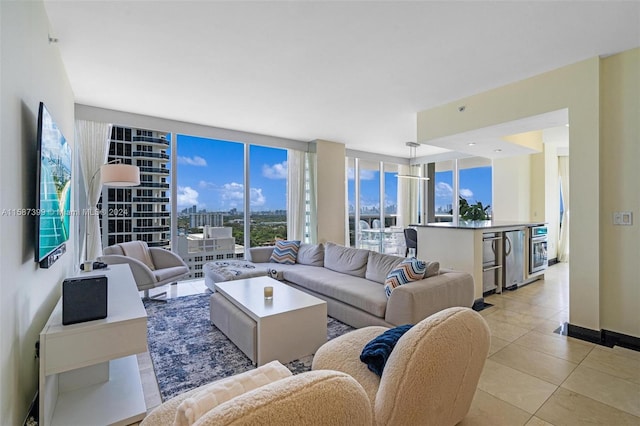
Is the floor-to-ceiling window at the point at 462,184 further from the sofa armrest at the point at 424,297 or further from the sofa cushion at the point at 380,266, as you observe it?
the sofa armrest at the point at 424,297

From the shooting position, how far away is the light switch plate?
2.78 meters

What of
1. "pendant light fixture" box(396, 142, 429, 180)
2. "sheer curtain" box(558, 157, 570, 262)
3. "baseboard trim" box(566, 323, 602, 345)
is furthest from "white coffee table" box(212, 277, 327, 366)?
A: "sheer curtain" box(558, 157, 570, 262)

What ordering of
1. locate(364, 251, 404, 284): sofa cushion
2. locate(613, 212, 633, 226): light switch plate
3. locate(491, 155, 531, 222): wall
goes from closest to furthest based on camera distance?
locate(613, 212, 633, 226): light switch plate, locate(364, 251, 404, 284): sofa cushion, locate(491, 155, 531, 222): wall

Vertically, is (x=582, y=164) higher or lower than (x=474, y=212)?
higher

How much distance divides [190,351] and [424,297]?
2140 mm

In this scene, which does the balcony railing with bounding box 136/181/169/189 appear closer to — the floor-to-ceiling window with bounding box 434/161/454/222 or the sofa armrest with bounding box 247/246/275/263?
the sofa armrest with bounding box 247/246/275/263

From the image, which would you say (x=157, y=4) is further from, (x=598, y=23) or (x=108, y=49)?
(x=598, y=23)

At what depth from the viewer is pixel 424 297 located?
108 inches

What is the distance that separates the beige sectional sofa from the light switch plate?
1385 millimetres

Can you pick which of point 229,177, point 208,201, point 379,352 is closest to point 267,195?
point 229,177

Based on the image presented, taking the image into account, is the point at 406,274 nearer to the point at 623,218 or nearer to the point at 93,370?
the point at 623,218

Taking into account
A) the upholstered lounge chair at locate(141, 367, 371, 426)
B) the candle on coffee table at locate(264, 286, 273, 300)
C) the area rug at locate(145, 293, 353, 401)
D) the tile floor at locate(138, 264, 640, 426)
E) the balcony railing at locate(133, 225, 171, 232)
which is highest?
the balcony railing at locate(133, 225, 171, 232)

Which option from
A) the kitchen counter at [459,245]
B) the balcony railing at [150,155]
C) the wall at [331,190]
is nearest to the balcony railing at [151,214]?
the balcony railing at [150,155]

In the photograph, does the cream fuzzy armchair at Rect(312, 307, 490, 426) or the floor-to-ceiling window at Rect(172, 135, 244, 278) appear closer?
the cream fuzzy armchair at Rect(312, 307, 490, 426)
